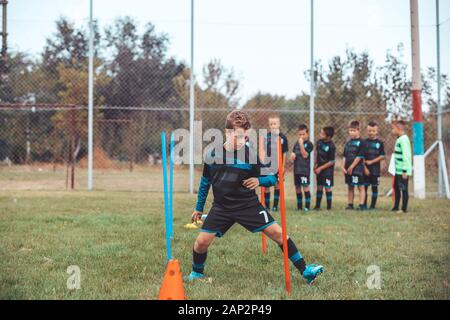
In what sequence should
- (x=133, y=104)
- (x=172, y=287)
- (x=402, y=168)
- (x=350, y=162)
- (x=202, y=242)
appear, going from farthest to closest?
(x=133, y=104)
(x=350, y=162)
(x=402, y=168)
(x=202, y=242)
(x=172, y=287)

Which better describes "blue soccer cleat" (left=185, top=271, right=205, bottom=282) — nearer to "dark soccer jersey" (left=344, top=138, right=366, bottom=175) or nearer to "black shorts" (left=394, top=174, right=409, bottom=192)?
"black shorts" (left=394, top=174, right=409, bottom=192)

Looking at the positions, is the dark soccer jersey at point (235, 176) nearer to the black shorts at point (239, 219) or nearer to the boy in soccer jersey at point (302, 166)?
the black shorts at point (239, 219)

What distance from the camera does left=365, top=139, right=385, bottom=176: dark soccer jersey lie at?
11.4 metres

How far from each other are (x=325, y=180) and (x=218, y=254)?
5466 millimetres

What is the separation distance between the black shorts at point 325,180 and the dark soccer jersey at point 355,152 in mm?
510

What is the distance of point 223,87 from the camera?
2130 cm

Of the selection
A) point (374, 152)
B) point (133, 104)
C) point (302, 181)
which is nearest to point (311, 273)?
point (302, 181)

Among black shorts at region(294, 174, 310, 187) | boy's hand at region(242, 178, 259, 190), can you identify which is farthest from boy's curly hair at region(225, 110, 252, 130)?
black shorts at region(294, 174, 310, 187)

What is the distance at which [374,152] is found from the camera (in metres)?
11.5

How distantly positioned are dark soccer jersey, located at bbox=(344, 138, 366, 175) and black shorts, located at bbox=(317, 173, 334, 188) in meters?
0.51

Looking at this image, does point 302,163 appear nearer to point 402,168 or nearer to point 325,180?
point 325,180

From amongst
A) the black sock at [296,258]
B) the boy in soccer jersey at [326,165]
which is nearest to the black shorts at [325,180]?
the boy in soccer jersey at [326,165]
